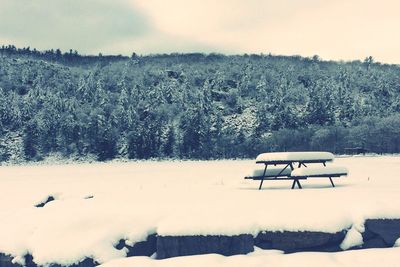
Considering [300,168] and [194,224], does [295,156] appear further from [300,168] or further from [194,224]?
[194,224]

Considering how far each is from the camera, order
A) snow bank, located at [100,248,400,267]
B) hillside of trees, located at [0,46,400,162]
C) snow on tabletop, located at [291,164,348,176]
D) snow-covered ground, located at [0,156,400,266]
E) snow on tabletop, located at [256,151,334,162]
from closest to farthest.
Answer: snow bank, located at [100,248,400,267] → snow-covered ground, located at [0,156,400,266] → snow on tabletop, located at [291,164,348,176] → snow on tabletop, located at [256,151,334,162] → hillside of trees, located at [0,46,400,162]

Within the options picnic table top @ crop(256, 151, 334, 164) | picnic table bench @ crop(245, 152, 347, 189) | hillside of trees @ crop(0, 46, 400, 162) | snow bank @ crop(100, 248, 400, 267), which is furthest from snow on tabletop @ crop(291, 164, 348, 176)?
hillside of trees @ crop(0, 46, 400, 162)

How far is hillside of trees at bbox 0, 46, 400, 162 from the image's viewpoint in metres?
72.0

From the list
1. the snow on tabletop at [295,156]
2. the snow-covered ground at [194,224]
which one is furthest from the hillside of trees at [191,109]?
the snow-covered ground at [194,224]

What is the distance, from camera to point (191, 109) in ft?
272

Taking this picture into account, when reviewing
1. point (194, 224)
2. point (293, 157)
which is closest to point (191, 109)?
point (293, 157)

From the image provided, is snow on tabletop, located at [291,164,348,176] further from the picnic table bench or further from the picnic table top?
the picnic table top

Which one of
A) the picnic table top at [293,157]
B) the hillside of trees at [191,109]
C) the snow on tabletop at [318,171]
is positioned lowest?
the hillside of trees at [191,109]

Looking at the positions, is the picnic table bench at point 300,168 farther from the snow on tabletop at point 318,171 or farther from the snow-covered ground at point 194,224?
the snow-covered ground at point 194,224

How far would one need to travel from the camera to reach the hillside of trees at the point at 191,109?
2833 inches

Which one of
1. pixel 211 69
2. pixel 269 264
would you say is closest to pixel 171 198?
pixel 269 264

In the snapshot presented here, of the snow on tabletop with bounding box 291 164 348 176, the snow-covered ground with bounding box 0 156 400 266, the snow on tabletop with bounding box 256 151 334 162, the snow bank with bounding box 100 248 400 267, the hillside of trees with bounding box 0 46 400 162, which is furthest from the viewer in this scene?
the hillside of trees with bounding box 0 46 400 162

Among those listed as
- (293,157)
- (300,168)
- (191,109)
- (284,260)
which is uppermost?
(293,157)

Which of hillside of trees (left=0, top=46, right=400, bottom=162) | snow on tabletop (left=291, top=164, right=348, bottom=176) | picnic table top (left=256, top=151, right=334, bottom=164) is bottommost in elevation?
hillside of trees (left=0, top=46, right=400, bottom=162)
